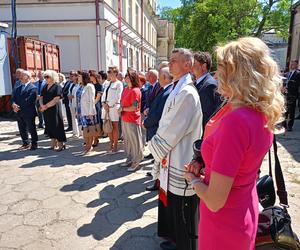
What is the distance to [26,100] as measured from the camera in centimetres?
642

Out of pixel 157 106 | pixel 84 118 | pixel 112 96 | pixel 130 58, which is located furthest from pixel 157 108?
pixel 130 58

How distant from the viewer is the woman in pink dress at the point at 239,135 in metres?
1.28

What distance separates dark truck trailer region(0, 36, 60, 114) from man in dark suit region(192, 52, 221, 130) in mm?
8399

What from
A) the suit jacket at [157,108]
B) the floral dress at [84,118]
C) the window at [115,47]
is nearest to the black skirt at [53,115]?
the floral dress at [84,118]

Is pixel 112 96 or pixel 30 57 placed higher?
pixel 30 57

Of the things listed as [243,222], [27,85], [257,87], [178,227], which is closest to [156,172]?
[178,227]

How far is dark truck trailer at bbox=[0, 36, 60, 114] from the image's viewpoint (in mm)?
10172

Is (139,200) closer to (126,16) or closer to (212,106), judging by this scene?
Answer: (212,106)

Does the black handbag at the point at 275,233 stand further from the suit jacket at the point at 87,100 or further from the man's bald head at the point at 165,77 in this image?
the suit jacket at the point at 87,100

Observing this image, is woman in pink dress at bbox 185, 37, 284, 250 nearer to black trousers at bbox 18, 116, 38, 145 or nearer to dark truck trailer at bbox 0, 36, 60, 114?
black trousers at bbox 18, 116, 38, 145

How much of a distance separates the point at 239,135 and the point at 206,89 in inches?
88.8

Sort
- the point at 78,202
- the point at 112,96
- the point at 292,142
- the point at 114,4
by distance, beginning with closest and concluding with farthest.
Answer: the point at 78,202
the point at 112,96
the point at 292,142
the point at 114,4

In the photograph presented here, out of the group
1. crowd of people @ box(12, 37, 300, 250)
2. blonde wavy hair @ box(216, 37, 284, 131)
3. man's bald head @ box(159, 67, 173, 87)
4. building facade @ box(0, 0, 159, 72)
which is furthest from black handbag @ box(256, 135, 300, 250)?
building facade @ box(0, 0, 159, 72)

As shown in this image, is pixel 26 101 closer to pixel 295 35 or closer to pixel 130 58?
pixel 295 35
